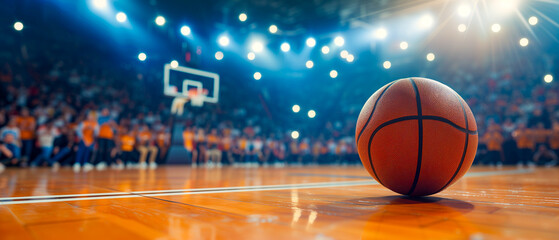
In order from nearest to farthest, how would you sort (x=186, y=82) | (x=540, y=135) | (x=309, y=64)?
(x=540, y=135) → (x=186, y=82) → (x=309, y=64)

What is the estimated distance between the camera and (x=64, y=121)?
732cm

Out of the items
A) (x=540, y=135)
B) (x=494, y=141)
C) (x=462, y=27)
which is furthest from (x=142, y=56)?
(x=540, y=135)

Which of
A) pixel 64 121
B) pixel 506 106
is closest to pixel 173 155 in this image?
pixel 64 121

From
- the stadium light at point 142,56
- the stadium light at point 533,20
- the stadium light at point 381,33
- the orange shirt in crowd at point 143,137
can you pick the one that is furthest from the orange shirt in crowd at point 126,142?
the stadium light at point 533,20

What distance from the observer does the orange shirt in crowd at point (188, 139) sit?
9.07 m

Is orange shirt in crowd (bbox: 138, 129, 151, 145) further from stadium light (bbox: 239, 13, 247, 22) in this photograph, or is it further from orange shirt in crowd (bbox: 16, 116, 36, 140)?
stadium light (bbox: 239, 13, 247, 22)

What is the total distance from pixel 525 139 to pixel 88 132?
36.2 ft

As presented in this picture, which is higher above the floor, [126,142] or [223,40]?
[223,40]

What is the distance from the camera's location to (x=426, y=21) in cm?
947

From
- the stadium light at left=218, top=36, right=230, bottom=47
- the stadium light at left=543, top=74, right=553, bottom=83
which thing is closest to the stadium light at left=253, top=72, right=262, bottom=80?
the stadium light at left=218, top=36, right=230, bottom=47

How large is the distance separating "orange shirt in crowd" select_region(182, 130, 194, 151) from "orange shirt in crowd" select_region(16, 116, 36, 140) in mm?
3388

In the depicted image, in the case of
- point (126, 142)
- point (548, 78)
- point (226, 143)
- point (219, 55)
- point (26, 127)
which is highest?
point (219, 55)

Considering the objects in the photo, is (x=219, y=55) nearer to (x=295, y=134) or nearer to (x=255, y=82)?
(x=255, y=82)

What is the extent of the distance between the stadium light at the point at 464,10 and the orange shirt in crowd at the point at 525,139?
→ 3750 mm
